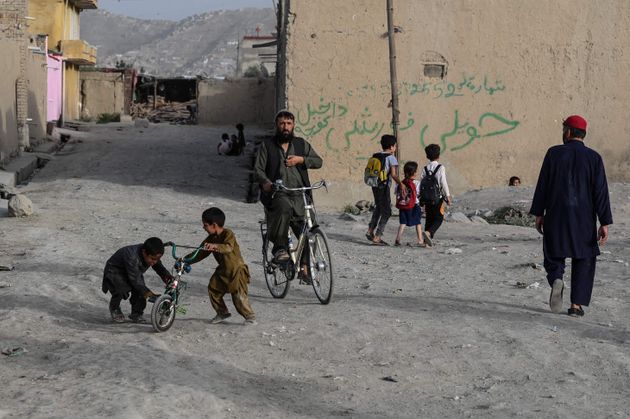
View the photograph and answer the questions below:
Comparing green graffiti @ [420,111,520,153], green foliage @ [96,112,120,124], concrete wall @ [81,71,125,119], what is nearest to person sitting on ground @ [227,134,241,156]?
green graffiti @ [420,111,520,153]

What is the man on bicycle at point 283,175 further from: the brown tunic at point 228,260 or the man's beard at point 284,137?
the brown tunic at point 228,260

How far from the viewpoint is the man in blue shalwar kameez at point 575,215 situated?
7.81m

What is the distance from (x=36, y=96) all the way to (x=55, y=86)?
38.1ft

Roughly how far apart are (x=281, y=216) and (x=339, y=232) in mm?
5414

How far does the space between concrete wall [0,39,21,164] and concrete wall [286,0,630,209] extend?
7.41 metres

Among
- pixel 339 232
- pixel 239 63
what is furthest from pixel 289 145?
pixel 239 63

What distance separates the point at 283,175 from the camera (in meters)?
8.21

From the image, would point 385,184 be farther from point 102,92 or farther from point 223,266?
point 102,92

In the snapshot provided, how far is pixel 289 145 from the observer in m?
8.33

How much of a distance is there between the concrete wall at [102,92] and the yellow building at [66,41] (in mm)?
841

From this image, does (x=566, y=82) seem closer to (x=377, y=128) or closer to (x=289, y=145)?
(x=377, y=128)

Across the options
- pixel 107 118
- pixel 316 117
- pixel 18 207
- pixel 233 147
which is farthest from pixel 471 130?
pixel 107 118

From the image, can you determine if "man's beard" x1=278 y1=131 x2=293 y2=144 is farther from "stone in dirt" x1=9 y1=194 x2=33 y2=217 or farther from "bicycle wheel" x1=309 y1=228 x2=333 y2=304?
"stone in dirt" x1=9 y1=194 x2=33 y2=217

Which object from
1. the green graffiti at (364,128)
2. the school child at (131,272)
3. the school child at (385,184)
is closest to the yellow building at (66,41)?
the green graffiti at (364,128)
